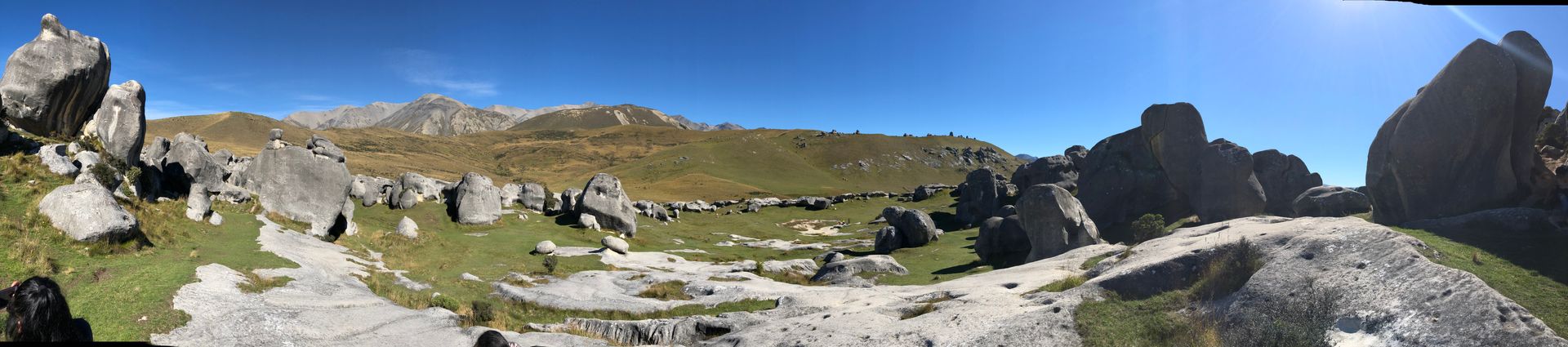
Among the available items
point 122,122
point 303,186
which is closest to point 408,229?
point 303,186

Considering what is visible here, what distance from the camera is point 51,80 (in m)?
24.7

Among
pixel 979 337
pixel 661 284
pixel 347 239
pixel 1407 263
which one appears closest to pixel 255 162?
pixel 347 239

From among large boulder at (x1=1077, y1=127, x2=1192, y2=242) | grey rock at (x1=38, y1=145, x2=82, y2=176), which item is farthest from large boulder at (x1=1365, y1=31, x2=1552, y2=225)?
grey rock at (x1=38, y1=145, x2=82, y2=176)

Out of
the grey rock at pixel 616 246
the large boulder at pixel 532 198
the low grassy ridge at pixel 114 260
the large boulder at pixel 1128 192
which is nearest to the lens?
the low grassy ridge at pixel 114 260

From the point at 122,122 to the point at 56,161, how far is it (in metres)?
6.99

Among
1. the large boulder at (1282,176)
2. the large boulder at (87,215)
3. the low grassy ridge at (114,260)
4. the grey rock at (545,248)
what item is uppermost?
the large boulder at (1282,176)

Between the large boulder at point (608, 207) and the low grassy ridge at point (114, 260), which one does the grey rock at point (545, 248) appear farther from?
the low grassy ridge at point (114, 260)

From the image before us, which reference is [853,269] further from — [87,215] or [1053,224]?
[87,215]

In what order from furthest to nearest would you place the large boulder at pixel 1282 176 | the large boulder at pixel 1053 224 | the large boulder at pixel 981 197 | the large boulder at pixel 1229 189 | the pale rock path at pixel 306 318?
the large boulder at pixel 981 197 → the large boulder at pixel 1282 176 → the large boulder at pixel 1229 189 → the large boulder at pixel 1053 224 → the pale rock path at pixel 306 318

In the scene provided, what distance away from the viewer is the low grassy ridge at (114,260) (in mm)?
13828

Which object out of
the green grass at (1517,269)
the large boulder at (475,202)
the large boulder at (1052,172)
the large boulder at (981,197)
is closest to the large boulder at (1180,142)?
the large boulder at (981,197)

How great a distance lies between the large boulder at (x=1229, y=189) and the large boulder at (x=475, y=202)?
55.1 m

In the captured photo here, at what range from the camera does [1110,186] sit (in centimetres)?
4878

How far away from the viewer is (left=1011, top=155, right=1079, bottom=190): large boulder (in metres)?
71.7
